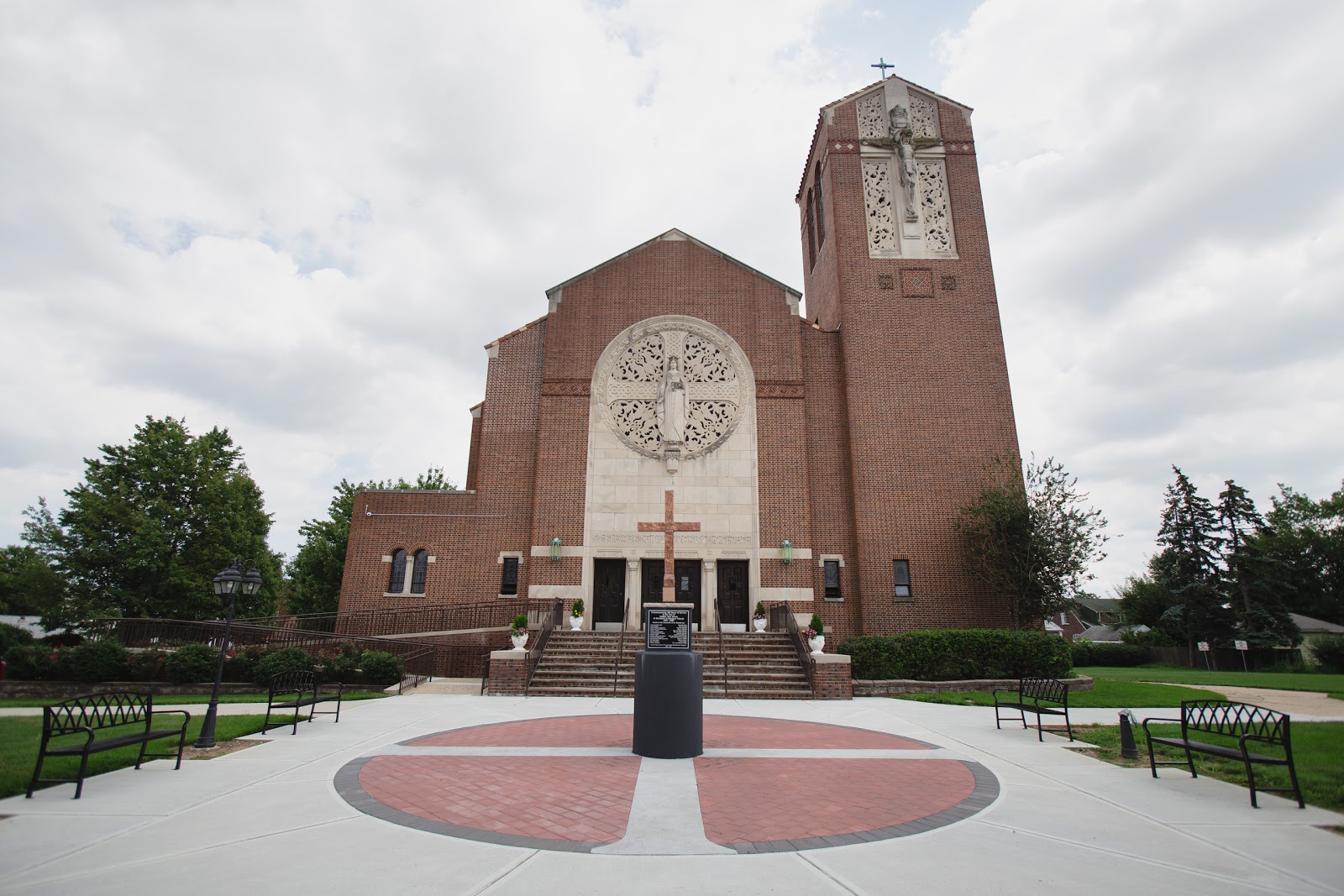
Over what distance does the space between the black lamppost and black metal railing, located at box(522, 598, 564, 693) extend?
22.9 ft

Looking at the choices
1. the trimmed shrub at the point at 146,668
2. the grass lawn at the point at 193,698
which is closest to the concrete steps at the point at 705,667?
the grass lawn at the point at 193,698

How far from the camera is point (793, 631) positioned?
1828 centimetres

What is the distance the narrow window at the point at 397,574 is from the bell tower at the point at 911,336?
1574cm

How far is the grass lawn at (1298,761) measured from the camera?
21.2 feet

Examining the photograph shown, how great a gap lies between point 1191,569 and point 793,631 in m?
31.8

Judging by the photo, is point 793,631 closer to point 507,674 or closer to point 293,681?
point 507,674

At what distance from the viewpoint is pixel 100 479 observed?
27.8 metres

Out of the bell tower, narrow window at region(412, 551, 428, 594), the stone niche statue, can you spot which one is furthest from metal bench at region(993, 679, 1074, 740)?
the stone niche statue

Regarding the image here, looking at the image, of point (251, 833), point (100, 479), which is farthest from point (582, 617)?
point (100, 479)

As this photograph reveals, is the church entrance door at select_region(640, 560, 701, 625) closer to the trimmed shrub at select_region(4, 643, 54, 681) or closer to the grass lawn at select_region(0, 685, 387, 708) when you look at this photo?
the grass lawn at select_region(0, 685, 387, 708)

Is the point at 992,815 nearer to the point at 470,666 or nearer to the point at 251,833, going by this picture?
the point at 251,833

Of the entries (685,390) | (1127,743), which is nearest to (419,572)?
(685,390)

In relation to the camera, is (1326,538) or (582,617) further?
(1326,538)

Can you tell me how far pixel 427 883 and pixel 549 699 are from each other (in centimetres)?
1116
